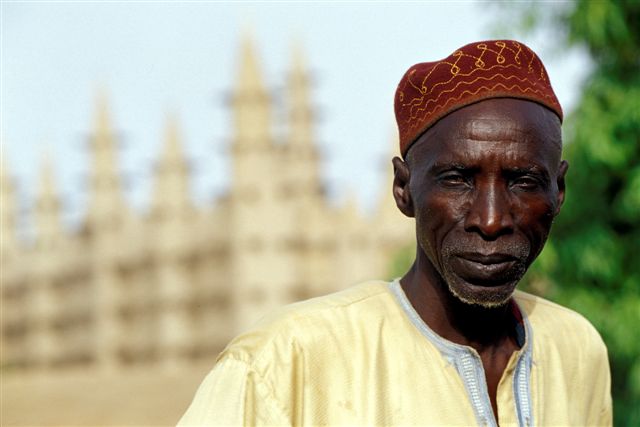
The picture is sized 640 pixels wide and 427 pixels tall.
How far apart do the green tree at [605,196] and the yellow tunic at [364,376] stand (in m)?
5.57

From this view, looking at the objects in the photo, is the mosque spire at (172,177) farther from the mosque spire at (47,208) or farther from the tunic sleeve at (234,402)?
the tunic sleeve at (234,402)

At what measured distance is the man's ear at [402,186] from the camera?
2252mm

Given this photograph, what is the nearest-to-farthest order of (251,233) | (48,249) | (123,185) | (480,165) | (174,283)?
(480,165)
(251,233)
(174,283)
(123,185)
(48,249)

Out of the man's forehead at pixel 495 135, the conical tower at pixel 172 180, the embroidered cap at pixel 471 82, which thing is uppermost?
the embroidered cap at pixel 471 82

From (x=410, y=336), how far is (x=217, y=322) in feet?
102

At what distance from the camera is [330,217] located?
108 feet

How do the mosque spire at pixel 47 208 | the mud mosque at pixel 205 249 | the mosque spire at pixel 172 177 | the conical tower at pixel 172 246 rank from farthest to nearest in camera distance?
1. the mosque spire at pixel 47 208
2. the mosque spire at pixel 172 177
3. the conical tower at pixel 172 246
4. the mud mosque at pixel 205 249

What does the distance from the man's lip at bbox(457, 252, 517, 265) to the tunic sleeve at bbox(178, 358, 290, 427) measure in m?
0.44

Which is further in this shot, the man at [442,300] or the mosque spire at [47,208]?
the mosque spire at [47,208]

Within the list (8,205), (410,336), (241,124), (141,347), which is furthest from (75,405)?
(8,205)

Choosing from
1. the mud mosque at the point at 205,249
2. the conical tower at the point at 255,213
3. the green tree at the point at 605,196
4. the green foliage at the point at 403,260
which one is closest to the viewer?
the green tree at the point at 605,196

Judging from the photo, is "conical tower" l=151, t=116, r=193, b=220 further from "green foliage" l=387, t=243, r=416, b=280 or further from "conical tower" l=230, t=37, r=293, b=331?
"green foliage" l=387, t=243, r=416, b=280

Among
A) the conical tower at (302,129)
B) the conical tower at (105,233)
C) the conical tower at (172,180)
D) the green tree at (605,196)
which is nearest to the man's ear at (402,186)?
the green tree at (605,196)

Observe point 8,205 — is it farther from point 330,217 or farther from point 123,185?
point 330,217
